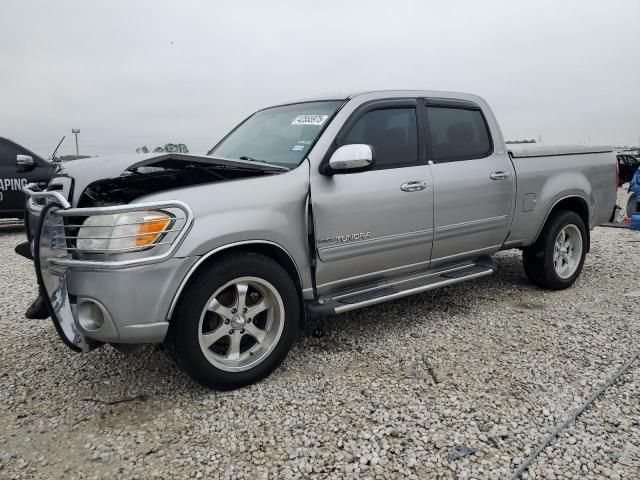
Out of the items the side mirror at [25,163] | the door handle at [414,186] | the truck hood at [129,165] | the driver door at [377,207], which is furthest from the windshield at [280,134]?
the side mirror at [25,163]

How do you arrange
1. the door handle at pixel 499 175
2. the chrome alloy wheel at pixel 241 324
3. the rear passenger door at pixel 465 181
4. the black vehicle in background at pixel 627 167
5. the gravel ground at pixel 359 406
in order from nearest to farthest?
the gravel ground at pixel 359 406, the chrome alloy wheel at pixel 241 324, the rear passenger door at pixel 465 181, the door handle at pixel 499 175, the black vehicle in background at pixel 627 167

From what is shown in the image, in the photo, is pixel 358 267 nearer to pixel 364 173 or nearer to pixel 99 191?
pixel 364 173

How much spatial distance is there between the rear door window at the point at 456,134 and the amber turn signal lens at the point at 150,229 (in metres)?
2.20

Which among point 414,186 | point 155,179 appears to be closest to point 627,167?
point 414,186

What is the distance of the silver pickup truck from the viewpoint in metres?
2.61

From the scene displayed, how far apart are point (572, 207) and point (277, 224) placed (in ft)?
11.5

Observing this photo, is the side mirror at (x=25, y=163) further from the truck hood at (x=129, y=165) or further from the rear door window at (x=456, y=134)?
the rear door window at (x=456, y=134)

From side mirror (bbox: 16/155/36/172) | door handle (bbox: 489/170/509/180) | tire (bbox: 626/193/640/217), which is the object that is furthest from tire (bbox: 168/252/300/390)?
tire (bbox: 626/193/640/217)

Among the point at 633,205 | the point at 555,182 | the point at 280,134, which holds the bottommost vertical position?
the point at 633,205

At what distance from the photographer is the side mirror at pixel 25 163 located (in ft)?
26.7

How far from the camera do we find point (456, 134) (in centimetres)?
414

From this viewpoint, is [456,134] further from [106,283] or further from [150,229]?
[106,283]

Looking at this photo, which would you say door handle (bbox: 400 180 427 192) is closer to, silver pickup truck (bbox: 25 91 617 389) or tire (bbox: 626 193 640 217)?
silver pickup truck (bbox: 25 91 617 389)

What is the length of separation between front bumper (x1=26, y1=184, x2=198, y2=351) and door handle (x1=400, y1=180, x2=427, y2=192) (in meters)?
1.64
